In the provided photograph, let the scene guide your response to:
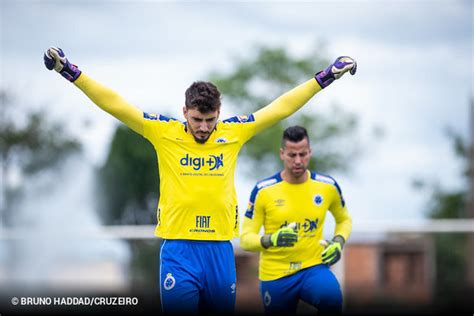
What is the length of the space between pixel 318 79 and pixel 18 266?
19480 millimetres

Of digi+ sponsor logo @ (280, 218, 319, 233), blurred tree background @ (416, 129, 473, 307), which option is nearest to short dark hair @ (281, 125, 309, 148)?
digi+ sponsor logo @ (280, 218, 319, 233)

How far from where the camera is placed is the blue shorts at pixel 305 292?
10.3 metres

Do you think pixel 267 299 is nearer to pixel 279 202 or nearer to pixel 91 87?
pixel 279 202

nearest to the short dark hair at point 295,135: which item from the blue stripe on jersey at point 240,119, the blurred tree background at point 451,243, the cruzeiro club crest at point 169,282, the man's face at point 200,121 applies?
the blue stripe on jersey at point 240,119

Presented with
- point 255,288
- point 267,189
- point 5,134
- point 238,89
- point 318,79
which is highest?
point 238,89

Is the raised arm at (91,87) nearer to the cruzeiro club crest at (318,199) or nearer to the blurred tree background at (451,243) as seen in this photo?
the cruzeiro club crest at (318,199)

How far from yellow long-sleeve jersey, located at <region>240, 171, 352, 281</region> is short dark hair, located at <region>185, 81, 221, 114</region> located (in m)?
2.51

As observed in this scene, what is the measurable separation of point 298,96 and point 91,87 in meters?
1.95

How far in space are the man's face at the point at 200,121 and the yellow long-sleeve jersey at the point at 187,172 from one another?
4.2 inches

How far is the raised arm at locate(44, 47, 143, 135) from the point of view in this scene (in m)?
8.52

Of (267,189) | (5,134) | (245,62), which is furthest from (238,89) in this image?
(267,189)

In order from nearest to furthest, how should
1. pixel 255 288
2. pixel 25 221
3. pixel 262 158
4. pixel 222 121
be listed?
pixel 222 121 → pixel 255 288 → pixel 25 221 → pixel 262 158

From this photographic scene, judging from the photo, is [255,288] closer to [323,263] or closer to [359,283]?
[359,283]

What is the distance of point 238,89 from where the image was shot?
145ft
